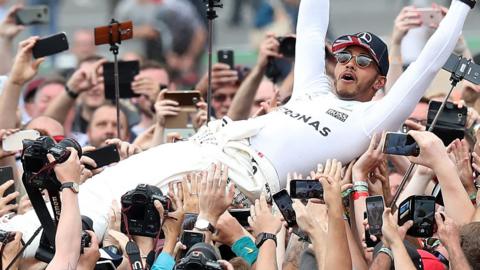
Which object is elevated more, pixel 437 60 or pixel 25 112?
pixel 437 60

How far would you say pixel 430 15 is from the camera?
11.4 meters

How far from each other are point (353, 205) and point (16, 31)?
5.06 metres

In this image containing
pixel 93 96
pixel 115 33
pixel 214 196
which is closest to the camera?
pixel 214 196

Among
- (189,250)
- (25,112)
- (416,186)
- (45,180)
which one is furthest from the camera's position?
(25,112)

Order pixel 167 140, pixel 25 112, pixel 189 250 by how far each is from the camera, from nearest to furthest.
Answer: pixel 189 250, pixel 167 140, pixel 25 112

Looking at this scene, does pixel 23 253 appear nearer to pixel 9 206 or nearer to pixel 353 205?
pixel 9 206

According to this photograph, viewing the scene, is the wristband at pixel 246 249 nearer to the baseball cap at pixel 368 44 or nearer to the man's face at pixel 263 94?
the baseball cap at pixel 368 44

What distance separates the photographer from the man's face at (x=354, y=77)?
31.8ft

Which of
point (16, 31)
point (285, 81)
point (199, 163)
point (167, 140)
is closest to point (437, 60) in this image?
point (199, 163)

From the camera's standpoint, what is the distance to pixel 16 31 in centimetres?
1309

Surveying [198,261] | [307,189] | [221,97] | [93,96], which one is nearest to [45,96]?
[93,96]

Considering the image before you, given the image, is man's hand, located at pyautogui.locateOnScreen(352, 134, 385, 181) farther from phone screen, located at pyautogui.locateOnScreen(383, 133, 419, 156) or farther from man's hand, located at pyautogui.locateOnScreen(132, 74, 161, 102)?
man's hand, located at pyautogui.locateOnScreen(132, 74, 161, 102)

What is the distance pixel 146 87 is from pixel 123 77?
0.30m

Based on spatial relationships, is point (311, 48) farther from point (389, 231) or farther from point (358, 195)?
point (389, 231)
